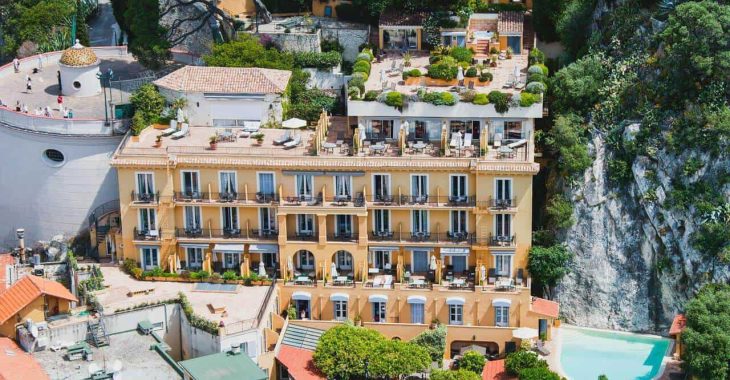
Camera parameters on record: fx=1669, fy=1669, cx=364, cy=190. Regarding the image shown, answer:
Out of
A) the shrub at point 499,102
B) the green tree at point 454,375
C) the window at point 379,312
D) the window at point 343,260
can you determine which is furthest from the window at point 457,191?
the green tree at point 454,375

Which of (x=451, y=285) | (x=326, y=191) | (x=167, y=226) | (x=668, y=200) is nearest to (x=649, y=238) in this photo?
(x=668, y=200)

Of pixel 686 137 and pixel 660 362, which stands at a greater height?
pixel 686 137

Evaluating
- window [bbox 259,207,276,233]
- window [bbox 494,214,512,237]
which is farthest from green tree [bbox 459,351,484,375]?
window [bbox 259,207,276,233]

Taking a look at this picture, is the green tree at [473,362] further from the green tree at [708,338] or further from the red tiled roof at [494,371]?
the green tree at [708,338]

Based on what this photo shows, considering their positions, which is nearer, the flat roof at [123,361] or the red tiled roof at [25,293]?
the flat roof at [123,361]

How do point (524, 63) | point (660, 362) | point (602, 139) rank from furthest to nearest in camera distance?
point (524, 63), point (602, 139), point (660, 362)

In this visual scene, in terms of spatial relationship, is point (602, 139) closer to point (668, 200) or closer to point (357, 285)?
point (668, 200)

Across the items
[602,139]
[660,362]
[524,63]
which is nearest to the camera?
[660,362]

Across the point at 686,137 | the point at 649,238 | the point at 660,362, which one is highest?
the point at 686,137
